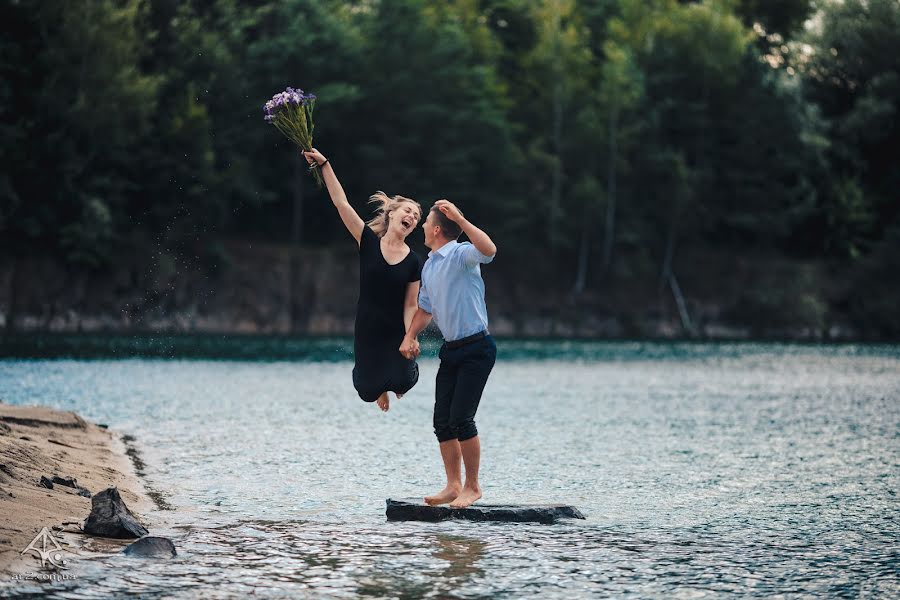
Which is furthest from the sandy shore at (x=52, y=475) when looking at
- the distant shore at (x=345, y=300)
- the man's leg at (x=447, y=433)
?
the distant shore at (x=345, y=300)

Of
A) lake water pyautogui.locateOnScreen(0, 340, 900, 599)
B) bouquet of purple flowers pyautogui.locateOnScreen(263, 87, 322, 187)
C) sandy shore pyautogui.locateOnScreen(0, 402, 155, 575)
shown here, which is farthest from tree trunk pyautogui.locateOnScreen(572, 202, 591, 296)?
bouquet of purple flowers pyautogui.locateOnScreen(263, 87, 322, 187)

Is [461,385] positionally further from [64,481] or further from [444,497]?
[64,481]

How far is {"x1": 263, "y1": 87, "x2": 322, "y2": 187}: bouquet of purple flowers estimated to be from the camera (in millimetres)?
10133

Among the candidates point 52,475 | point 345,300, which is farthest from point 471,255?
point 345,300

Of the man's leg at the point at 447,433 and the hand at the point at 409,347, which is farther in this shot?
the man's leg at the point at 447,433

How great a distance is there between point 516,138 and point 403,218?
211ft

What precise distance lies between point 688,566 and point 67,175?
5043 centimetres

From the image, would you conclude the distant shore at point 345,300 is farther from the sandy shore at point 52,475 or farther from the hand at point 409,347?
the hand at point 409,347

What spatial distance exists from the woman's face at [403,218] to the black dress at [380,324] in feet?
0.73

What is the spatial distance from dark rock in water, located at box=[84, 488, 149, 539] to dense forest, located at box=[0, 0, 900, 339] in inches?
1870

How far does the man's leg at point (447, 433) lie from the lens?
9828 millimetres

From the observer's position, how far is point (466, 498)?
32.7 feet

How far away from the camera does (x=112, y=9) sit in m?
55.2

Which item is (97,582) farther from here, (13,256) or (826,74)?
(826,74)
